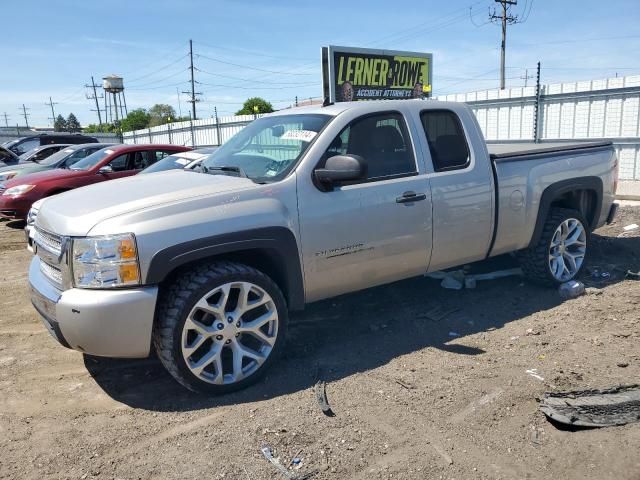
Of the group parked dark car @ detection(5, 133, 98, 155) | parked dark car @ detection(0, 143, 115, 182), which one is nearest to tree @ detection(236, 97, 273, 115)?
parked dark car @ detection(5, 133, 98, 155)

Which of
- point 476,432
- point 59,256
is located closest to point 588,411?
point 476,432

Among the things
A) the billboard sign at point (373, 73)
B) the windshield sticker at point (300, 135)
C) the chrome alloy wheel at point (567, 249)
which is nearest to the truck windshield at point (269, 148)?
the windshield sticker at point (300, 135)

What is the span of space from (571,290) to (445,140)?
2.05 metres

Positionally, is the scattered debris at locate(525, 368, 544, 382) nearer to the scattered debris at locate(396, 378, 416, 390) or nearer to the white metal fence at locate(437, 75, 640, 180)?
the scattered debris at locate(396, 378, 416, 390)

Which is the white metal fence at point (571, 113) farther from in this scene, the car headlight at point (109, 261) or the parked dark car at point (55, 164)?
the car headlight at point (109, 261)

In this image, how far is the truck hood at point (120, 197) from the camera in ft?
10.9

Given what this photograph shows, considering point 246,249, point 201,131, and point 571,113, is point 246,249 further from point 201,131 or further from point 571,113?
point 201,131

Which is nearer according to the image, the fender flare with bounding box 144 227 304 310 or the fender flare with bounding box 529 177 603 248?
the fender flare with bounding box 144 227 304 310

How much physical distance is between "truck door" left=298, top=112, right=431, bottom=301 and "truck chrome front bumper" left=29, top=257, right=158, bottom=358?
115 cm

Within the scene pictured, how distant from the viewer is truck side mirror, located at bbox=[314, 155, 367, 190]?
368cm

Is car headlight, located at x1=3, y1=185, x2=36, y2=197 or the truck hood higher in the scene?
the truck hood

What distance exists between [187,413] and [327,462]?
1.01 metres

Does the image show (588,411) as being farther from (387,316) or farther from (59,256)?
(59,256)

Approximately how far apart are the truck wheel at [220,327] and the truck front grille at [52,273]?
70 centimetres
